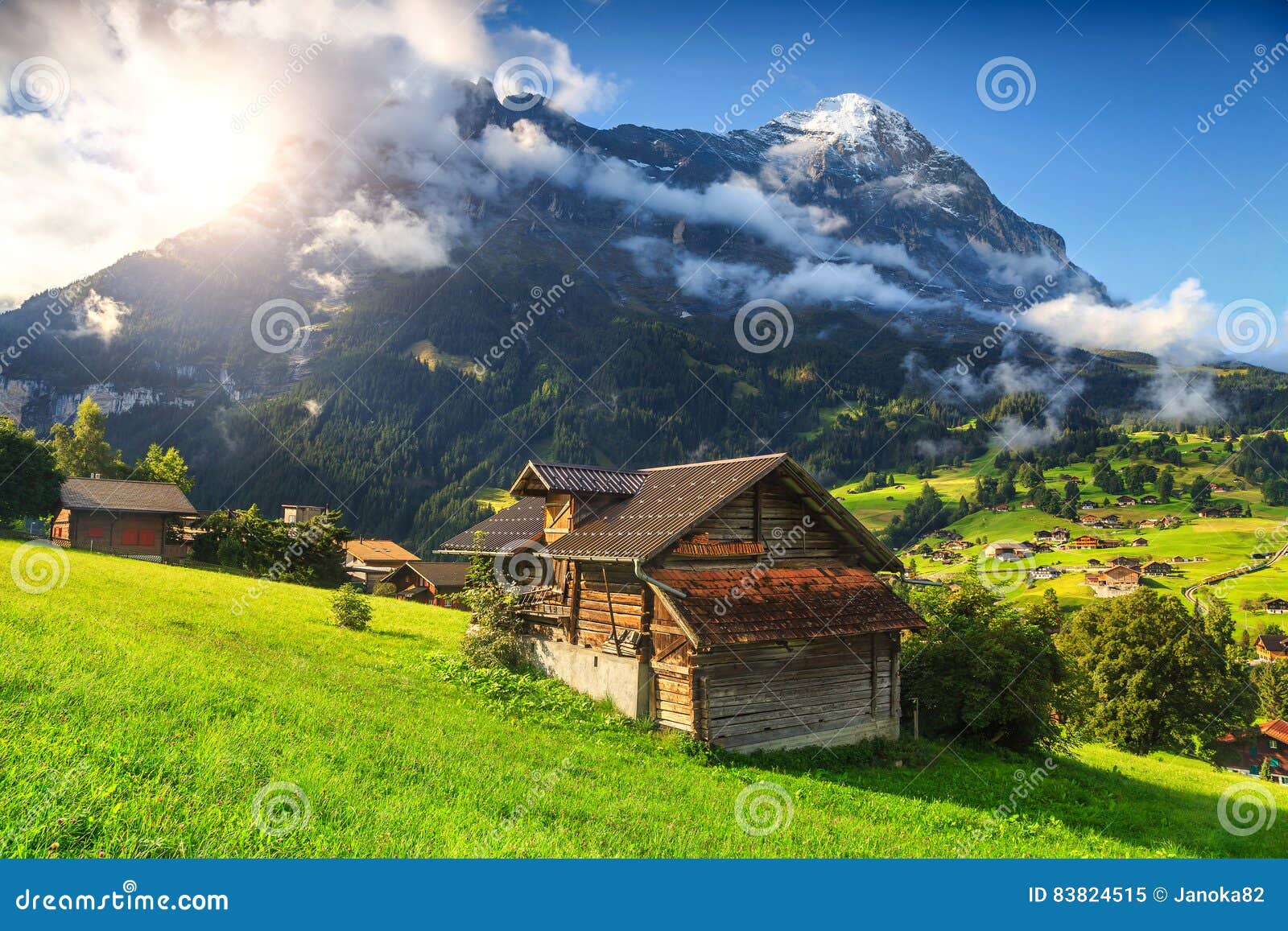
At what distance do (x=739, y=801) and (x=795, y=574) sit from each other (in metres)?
9.08

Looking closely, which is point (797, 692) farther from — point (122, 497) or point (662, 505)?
point (122, 497)

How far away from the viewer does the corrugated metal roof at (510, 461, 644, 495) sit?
23812 millimetres

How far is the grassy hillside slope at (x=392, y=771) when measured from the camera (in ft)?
28.9

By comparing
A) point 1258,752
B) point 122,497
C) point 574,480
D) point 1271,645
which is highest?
point 122,497

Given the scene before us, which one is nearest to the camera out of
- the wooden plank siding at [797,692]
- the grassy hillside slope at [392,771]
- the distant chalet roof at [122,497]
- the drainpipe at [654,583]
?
the grassy hillside slope at [392,771]

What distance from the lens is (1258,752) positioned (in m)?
73.9

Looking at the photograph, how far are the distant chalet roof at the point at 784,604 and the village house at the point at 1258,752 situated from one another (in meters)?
58.2

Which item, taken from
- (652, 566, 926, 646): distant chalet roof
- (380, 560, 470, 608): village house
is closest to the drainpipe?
(652, 566, 926, 646): distant chalet roof

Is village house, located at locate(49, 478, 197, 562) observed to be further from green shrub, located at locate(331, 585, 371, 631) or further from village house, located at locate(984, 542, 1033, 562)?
village house, located at locate(984, 542, 1033, 562)

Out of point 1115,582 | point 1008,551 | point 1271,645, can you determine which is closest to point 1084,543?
point 1008,551

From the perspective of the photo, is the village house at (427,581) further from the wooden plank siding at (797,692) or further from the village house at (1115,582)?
the village house at (1115,582)

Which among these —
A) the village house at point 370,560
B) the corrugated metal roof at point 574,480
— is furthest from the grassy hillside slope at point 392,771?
the village house at point 370,560

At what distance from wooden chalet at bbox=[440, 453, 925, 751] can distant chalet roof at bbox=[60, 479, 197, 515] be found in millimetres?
48933

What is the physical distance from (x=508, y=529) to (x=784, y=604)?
1304cm
